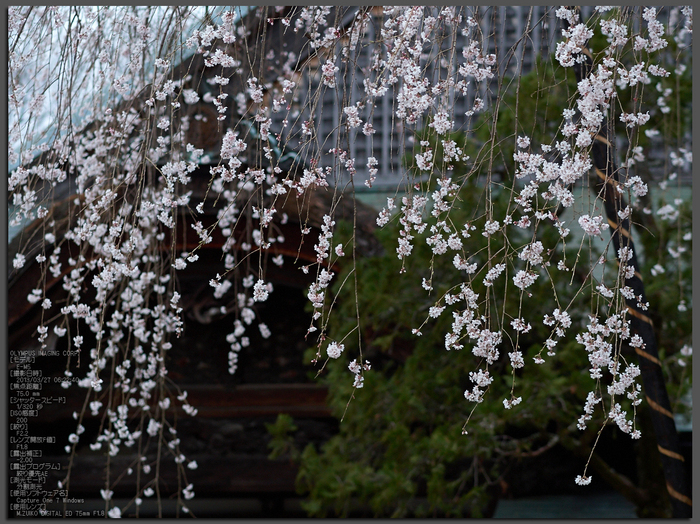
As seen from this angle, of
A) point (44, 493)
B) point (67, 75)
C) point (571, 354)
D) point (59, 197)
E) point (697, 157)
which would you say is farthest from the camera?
point (59, 197)

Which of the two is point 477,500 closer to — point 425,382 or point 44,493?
point 425,382

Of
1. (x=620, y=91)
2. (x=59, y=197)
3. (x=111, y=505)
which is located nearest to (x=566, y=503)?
(x=620, y=91)

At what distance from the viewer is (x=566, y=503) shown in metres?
2.52

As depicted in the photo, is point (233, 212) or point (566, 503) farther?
point (566, 503)

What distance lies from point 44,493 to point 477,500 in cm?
135

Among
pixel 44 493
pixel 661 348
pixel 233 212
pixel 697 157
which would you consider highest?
pixel 697 157

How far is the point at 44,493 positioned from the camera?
2031mm

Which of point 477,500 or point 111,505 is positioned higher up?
point 477,500

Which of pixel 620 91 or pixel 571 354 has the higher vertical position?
pixel 620 91

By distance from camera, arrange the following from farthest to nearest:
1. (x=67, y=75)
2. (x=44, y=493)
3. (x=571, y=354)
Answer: (x=44, y=493)
(x=571, y=354)
(x=67, y=75)

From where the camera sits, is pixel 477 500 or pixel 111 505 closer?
pixel 477 500

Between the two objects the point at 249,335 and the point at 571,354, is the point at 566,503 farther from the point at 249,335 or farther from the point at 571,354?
the point at 249,335

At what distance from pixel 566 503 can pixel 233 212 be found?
1.72 m

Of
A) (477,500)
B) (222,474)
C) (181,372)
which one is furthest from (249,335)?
(477,500)
